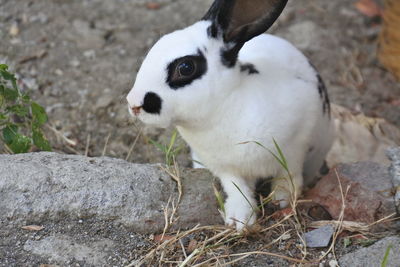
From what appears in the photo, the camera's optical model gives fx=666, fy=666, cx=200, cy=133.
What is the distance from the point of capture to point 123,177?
3.13 metres

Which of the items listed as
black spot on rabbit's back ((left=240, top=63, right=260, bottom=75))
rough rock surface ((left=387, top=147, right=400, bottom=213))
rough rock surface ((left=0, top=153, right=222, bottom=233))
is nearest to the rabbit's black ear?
black spot on rabbit's back ((left=240, top=63, right=260, bottom=75))

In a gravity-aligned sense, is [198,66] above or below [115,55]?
above

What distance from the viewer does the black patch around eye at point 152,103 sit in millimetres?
2707

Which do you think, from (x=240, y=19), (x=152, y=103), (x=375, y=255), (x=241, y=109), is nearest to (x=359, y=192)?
(x=375, y=255)

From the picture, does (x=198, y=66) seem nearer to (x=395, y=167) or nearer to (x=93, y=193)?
(x=93, y=193)

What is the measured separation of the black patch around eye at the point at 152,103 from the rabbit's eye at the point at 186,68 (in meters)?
0.15

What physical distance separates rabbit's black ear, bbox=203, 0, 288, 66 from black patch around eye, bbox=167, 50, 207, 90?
151 millimetres

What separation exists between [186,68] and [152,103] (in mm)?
212

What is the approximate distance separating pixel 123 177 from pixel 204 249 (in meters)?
0.54

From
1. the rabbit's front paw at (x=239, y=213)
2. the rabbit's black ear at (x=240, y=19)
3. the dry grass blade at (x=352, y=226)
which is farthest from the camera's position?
the rabbit's front paw at (x=239, y=213)

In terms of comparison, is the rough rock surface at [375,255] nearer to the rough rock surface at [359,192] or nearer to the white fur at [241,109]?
the rough rock surface at [359,192]

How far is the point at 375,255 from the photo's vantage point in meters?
2.79

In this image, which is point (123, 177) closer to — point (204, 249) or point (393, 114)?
point (204, 249)

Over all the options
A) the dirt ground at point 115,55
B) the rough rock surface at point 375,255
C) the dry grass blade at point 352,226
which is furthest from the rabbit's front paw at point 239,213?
the dirt ground at point 115,55
